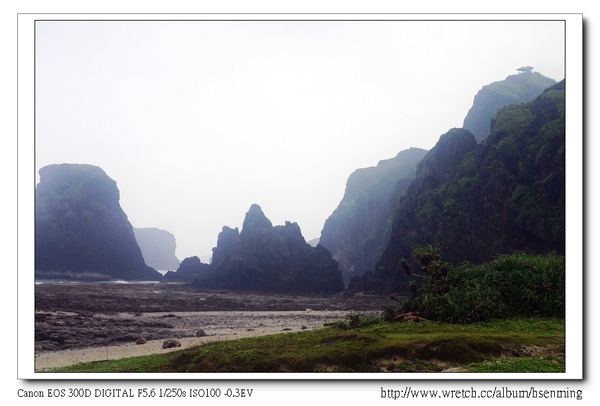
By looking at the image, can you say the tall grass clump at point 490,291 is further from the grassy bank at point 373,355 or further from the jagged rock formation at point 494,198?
the jagged rock formation at point 494,198

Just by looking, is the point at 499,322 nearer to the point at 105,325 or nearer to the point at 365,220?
the point at 105,325

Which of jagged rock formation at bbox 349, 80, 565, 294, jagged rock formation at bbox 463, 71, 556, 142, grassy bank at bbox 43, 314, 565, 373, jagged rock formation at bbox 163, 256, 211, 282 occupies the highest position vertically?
jagged rock formation at bbox 463, 71, 556, 142

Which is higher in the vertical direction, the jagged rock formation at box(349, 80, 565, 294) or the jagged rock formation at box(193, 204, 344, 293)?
the jagged rock formation at box(349, 80, 565, 294)

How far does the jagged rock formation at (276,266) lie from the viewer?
91938 mm

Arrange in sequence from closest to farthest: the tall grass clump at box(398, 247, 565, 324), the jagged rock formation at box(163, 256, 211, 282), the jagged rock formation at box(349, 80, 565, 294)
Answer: the tall grass clump at box(398, 247, 565, 324), the jagged rock formation at box(349, 80, 565, 294), the jagged rock formation at box(163, 256, 211, 282)

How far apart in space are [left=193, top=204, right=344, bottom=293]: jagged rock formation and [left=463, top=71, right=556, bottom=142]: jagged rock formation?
4575 centimetres

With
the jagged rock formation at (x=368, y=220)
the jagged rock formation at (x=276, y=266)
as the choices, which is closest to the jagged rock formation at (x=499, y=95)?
the jagged rock formation at (x=368, y=220)

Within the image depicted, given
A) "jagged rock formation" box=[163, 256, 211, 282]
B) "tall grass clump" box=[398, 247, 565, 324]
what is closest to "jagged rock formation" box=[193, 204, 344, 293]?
"jagged rock formation" box=[163, 256, 211, 282]

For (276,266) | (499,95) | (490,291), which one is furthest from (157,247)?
(490,291)

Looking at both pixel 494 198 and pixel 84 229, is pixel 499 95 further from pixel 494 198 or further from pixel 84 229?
pixel 84 229

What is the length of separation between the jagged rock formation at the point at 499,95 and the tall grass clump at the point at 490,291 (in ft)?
291

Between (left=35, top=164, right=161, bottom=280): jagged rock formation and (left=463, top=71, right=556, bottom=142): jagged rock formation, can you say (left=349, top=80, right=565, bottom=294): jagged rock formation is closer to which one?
(left=463, top=71, right=556, bottom=142): jagged rock formation

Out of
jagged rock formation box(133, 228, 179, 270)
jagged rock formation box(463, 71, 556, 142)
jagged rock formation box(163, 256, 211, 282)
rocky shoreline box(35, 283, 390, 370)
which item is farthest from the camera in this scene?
jagged rock formation box(133, 228, 179, 270)

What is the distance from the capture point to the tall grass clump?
21.1 meters
